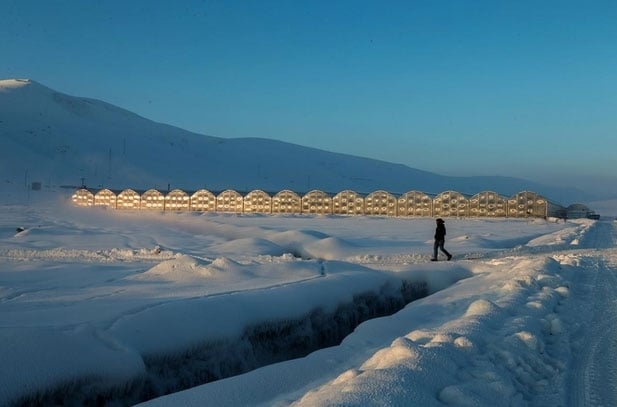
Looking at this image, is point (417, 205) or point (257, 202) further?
point (257, 202)

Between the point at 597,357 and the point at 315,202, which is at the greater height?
the point at 315,202

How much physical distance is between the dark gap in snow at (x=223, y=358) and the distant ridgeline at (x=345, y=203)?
46.7 metres

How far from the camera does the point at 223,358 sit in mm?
8250

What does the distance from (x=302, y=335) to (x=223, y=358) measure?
75.1 inches

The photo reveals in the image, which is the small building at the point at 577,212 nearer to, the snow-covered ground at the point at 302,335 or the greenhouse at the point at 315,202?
the greenhouse at the point at 315,202

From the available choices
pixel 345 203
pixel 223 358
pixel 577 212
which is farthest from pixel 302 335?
pixel 577 212

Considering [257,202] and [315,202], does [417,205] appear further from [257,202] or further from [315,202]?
[257,202]

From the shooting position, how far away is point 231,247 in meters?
22.4

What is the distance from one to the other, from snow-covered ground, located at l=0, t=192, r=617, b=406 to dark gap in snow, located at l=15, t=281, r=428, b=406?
0.02m

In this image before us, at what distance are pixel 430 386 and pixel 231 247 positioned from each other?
1779cm

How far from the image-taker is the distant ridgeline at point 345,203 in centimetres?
5734

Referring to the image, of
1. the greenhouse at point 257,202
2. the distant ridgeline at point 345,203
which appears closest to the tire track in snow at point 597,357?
the distant ridgeline at point 345,203

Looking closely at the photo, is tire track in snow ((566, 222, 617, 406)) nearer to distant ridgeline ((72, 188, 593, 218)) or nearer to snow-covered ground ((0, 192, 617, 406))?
snow-covered ground ((0, 192, 617, 406))

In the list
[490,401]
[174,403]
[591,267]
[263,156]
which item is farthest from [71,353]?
[263,156]
